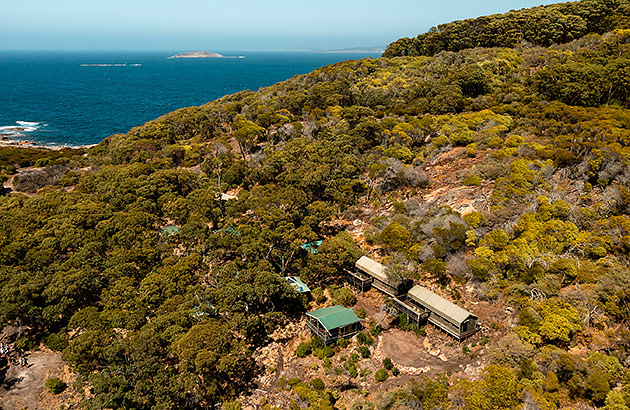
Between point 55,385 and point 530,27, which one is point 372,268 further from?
point 530,27

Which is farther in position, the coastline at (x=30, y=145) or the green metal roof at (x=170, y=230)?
the coastline at (x=30, y=145)

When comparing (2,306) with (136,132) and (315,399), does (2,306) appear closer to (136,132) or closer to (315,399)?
(315,399)

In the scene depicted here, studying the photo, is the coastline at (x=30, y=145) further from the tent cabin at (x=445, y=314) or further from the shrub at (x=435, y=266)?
the tent cabin at (x=445, y=314)

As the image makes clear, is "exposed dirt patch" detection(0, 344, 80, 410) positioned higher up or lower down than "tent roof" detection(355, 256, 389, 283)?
lower down

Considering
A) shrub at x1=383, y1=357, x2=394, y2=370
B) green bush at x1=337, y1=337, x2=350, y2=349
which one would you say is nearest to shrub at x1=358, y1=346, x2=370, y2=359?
green bush at x1=337, y1=337, x2=350, y2=349

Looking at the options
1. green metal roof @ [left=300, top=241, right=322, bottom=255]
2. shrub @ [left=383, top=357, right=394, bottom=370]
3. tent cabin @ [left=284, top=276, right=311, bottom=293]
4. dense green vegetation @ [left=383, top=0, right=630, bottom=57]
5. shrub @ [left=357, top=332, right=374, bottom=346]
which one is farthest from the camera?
dense green vegetation @ [left=383, top=0, right=630, bottom=57]

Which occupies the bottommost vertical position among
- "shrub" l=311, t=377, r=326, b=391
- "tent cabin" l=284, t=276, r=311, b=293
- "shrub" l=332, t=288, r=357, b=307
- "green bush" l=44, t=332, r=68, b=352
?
"green bush" l=44, t=332, r=68, b=352

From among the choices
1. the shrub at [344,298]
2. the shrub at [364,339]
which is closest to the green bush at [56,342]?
the shrub at [344,298]

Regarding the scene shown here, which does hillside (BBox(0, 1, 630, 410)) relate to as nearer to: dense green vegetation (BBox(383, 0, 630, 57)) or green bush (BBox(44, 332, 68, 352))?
green bush (BBox(44, 332, 68, 352))
